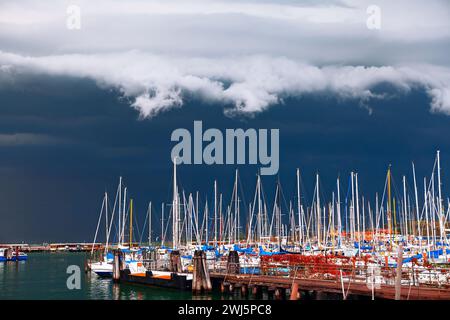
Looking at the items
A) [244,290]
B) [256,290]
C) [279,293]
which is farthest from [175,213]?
[279,293]

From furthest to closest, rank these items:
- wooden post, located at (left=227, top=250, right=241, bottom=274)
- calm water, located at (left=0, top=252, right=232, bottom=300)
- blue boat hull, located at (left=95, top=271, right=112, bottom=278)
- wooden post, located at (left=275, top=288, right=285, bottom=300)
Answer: blue boat hull, located at (left=95, top=271, right=112, bottom=278)
wooden post, located at (left=227, top=250, right=241, bottom=274)
calm water, located at (left=0, top=252, right=232, bottom=300)
wooden post, located at (left=275, top=288, right=285, bottom=300)

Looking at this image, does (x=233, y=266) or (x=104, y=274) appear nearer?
(x=233, y=266)

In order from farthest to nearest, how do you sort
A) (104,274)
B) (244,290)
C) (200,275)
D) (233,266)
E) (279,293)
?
(104,274), (233,266), (200,275), (244,290), (279,293)

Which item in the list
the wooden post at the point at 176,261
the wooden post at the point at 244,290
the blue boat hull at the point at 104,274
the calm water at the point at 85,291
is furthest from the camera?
the blue boat hull at the point at 104,274

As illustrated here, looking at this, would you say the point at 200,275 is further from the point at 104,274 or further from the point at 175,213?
the point at 104,274

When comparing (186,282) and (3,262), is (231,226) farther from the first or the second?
(3,262)

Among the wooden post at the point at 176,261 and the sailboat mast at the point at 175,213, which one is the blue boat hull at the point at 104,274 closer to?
the sailboat mast at the point at 175,213

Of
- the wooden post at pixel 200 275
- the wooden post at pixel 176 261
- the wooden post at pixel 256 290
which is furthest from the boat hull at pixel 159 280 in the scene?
the wooden post at pixel 256 290

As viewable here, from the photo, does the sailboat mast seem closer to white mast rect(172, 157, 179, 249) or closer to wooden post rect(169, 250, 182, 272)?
white mast rect(172, 157, 179, 249)

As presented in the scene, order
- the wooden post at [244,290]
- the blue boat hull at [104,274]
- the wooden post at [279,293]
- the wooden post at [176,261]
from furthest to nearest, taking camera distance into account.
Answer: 1. the blue boat hull at [104,274]
2. the wooden post at [176,261]
3. the wooden post at [244,290]
4. the wooden post at [279,293]

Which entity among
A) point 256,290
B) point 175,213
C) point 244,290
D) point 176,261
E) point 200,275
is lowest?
point 244,290

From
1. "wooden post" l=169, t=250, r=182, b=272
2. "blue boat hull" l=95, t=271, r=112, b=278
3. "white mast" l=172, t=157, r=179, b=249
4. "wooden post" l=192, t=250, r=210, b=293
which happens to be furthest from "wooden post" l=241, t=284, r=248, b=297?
"blue boat hull" l=95, t=271, r=112, b=278

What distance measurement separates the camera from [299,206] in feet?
286
